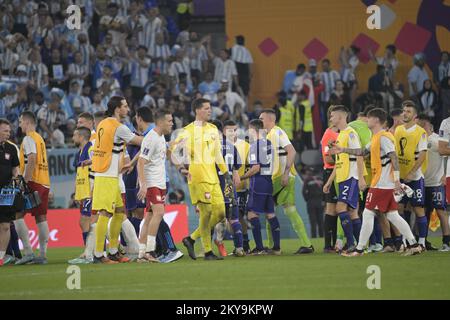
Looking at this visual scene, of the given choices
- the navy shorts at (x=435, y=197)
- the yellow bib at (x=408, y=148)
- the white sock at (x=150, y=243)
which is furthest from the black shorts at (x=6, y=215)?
the navy shorts at (x=435, y=197)

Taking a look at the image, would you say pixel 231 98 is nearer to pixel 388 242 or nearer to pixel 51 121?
pixel 51 121

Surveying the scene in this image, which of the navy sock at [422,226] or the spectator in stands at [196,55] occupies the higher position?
the spectator in stands at [196,55]

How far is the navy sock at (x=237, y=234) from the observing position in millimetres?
16297

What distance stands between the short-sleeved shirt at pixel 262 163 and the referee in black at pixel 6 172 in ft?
13.3

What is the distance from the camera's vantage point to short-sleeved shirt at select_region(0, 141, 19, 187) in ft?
49.1

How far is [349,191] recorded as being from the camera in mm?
15969

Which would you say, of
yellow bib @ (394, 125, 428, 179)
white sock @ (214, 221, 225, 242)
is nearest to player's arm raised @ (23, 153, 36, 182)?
white sock @ (214, 221, 225, 242)

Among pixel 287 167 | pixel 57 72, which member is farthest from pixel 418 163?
pixel 57 72

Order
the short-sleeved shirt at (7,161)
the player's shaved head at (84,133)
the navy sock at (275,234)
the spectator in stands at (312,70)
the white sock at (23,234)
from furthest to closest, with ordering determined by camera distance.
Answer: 1. the spectator in stands at (312,70)
2. the navy sock at (275,234)
3. the player's shaved head at (84,133)
4. the white sock at (23,234)
5. the short-sleeved shirt at (7,161)

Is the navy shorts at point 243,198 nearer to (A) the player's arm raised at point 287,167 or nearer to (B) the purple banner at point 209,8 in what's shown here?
(A) the player's arm raised at point 287,167

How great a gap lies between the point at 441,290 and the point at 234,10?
20884mm

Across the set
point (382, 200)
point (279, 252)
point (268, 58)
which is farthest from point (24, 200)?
point (268, 58)

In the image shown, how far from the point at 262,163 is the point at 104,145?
10.4 feet

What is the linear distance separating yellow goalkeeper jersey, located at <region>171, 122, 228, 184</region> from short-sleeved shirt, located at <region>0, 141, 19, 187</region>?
8.88ft
